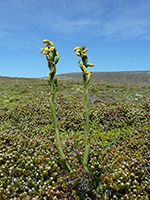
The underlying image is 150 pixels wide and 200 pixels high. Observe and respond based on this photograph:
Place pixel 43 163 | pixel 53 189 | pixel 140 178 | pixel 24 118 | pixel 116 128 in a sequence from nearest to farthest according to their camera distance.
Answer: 1. pixel 53 189
2. pixel 140 178
3. pixel 43 163
4. pixel 116 128
5. pixel 24 118

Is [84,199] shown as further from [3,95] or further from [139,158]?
[3,95]

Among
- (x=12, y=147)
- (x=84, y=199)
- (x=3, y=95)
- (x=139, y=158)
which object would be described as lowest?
(x=84, y=199)

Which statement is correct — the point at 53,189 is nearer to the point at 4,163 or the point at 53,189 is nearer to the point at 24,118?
the point at 4,163

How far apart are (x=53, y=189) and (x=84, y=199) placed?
3.07ft

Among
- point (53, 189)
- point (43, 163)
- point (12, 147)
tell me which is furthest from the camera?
point (12, 147)

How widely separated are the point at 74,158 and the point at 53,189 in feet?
4.49

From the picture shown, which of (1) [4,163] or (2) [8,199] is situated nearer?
(2) [8,199]

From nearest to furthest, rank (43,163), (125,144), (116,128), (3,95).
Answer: (43,163) → (125,144) → (116,128) → (3,95)

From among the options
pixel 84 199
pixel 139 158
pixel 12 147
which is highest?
pixel 12 147

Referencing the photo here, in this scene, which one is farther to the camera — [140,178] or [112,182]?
[140,178]

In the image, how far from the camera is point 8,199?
4.29 metres

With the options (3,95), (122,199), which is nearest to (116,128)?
(122,199)

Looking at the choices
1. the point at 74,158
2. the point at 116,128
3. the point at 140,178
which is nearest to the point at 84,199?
the point at 74,158

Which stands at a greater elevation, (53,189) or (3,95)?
(3,95)
